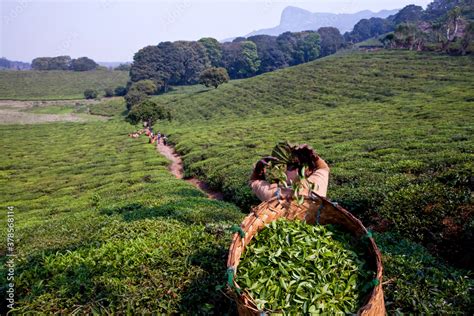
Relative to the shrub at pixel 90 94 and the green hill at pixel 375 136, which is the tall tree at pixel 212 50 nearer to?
the shrub at pixel 90 94

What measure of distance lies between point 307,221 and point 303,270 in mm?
1003

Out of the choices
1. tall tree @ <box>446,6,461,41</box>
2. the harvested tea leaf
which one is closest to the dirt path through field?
the harvested tea leaf

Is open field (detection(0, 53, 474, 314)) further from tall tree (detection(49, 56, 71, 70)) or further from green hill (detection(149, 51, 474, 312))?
tall tree (detection(49, 56, 71, 70))

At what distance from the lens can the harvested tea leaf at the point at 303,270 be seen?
3.33 metres

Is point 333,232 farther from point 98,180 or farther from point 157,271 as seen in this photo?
point 98,180

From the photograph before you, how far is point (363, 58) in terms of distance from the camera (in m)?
72.4

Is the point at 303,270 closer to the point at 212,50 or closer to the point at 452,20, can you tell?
the point at 452,20

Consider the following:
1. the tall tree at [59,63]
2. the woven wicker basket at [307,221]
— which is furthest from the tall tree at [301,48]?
the woven wicker basket at [307,221]

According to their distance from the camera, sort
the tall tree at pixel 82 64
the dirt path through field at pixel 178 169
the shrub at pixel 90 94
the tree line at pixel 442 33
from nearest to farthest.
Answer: the dirt path through field at pixel 178 169 → the tree line at pixel 442 33 → the shrub at pixel 90 94 → the tall tree at pixel 82 64

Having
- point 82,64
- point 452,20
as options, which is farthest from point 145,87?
point 82,64

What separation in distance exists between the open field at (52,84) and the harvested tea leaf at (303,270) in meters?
113

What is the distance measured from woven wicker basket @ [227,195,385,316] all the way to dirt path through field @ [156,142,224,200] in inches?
511

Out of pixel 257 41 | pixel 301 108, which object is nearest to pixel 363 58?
pixel 301 108

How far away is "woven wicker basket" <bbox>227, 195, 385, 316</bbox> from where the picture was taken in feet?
10.1
